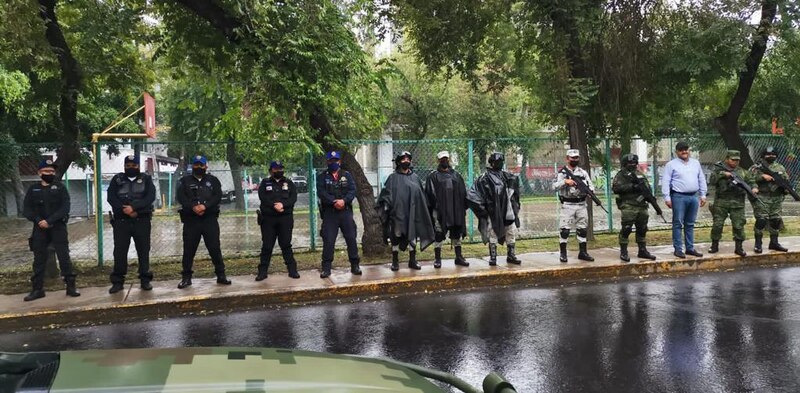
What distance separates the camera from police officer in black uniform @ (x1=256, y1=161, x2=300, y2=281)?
834cm

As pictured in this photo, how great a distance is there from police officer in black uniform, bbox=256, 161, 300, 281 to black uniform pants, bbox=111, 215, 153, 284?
1.51 m

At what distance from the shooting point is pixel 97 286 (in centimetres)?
820

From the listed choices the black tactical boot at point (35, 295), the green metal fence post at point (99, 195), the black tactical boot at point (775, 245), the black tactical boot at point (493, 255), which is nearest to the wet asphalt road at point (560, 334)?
the black tactical boot at point (493, 255)

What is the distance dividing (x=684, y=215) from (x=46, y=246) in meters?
9.46

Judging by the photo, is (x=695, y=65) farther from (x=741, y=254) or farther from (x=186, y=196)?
(x=186, y=196)

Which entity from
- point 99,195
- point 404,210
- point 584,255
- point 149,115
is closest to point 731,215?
point 584,255

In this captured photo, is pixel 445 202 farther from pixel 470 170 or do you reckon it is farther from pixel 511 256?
pixel 470 170

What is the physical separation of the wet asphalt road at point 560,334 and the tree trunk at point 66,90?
3.73 m

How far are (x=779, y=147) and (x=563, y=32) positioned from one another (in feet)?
23.5

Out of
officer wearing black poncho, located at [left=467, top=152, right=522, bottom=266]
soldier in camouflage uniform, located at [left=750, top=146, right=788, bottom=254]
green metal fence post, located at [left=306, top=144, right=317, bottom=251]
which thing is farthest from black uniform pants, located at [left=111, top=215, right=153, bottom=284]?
soldier in camouflage uniform, located at [left=750, top=146, right=788, bottom=254]

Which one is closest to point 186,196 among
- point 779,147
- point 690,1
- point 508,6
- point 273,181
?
point 273,181

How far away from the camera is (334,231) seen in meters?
8.48

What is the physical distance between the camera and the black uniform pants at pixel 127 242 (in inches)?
304

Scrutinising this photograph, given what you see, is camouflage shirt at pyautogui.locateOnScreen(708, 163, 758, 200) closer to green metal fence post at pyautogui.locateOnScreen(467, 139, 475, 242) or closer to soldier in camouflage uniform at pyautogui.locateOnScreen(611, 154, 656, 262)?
soldier in camouflage uniform at pyautogui.locateOnScreen(611, 154, 656, 262)
